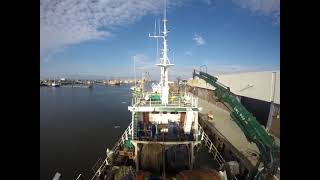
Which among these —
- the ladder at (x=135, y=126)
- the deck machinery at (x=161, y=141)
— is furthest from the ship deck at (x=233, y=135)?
the ladder at (x=135, y=126)

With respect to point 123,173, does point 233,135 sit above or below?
above

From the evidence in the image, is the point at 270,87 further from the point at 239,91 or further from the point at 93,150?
the point at 93,150

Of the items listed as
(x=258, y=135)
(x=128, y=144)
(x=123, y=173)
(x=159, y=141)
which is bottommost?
(x=123, y=173)

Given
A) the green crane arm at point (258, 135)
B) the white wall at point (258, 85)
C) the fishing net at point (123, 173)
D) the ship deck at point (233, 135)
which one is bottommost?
the fishing net at point (123, 173)

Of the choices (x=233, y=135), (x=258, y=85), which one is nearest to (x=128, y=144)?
(x=233, y=135)

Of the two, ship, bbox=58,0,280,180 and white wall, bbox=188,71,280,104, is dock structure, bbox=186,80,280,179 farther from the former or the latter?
white wall, bbox=188,71,280,104

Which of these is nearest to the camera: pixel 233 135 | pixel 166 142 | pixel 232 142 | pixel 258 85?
pixel 166 142

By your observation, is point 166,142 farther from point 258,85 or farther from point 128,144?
point 258,85

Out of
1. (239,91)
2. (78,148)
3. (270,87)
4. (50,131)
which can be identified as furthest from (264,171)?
(50,131)

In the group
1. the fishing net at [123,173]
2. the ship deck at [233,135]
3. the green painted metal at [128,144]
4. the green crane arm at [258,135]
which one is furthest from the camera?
the green painted metal at [128,144]

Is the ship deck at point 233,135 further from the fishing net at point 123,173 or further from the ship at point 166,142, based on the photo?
the fishing net at point 123,173

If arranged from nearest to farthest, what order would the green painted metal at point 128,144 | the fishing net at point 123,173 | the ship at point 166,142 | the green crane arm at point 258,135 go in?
the green crane arm at point 258,135 < the fishing net at point 123,173 < the ship at point 166,142 < the green painted metal at point 128,144
